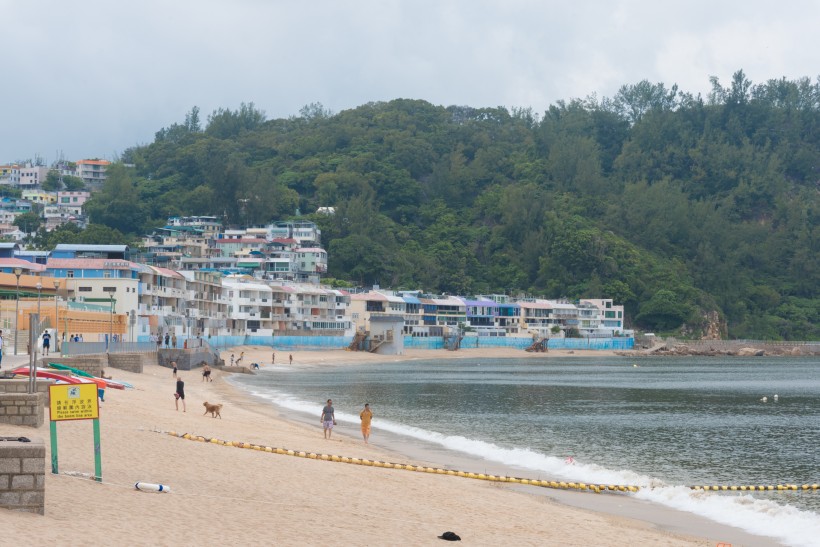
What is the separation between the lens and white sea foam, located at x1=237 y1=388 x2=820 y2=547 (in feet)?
65.8

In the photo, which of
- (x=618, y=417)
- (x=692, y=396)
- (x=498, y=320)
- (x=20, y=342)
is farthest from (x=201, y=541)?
(x=498, y=320)

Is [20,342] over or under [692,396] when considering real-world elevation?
over

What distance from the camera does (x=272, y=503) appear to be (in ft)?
55.8

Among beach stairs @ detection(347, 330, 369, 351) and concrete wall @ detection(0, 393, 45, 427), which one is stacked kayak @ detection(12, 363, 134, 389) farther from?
beach stairs @ detection(347, 330, 369, 351)

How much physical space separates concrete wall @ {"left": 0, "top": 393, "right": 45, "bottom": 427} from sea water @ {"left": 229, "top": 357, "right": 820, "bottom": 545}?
13237 millimetres

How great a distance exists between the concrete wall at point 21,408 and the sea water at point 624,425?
13.2m

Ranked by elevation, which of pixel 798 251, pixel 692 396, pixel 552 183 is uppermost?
pixel 552 183

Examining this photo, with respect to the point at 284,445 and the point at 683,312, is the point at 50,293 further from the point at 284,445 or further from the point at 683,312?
the point at 683,312

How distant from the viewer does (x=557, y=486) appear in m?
24.7

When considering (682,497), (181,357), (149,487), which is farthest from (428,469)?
(181,357)

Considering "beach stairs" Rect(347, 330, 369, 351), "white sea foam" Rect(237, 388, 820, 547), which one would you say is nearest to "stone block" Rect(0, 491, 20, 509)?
"white sea foam" Rect(237, 388, 820, 547)

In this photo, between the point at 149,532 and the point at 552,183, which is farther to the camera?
the point at 552,183

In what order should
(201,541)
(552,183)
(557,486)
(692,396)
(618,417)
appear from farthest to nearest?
(552,183)
(692,396)
(618,417)
(557,486)
(201,541)

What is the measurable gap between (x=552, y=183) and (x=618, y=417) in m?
151
